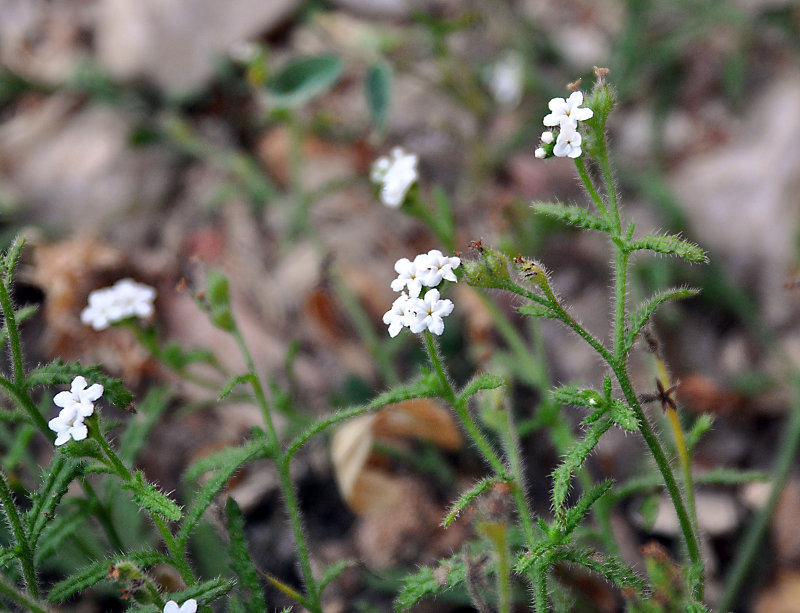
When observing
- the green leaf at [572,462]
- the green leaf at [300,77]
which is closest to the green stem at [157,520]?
the green leaf at [572,462]

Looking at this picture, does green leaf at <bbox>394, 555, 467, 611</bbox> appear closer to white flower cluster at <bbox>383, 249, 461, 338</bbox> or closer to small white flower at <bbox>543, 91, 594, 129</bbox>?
white flower cluster at <bbox>383, 249, 461, 338</bbox>

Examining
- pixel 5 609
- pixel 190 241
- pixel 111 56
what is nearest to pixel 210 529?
pixel 5 609

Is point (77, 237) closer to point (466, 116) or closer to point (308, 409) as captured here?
point (308, 409)

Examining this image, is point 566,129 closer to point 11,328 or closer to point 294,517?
point 294,517

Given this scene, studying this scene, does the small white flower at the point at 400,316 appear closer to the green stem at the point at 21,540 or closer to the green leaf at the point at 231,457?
the green leaf at the point at 231,457

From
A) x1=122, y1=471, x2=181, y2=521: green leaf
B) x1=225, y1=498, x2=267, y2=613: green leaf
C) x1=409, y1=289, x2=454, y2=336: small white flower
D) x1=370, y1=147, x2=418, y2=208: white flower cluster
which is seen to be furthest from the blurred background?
x1=409, y1=289, x2=454, y2=336: small white flower
